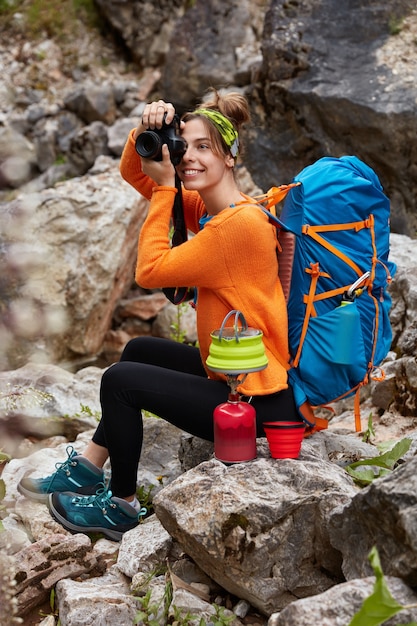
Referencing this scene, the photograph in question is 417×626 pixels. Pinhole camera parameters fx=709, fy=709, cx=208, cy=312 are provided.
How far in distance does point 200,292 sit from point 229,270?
0.21 metres

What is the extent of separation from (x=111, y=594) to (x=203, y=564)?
1.09 ft

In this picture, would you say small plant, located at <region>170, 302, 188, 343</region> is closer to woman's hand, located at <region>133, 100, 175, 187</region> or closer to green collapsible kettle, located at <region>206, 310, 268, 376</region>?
woman's hand, located at <region>133, 100, 175, 187</region>

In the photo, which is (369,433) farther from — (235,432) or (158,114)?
(158,114)

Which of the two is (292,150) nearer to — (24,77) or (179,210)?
(179,210)

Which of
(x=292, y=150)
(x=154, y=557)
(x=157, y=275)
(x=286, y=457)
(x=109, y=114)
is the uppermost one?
(x=157, y=275)

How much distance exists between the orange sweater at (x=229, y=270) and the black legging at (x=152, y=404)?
0.09 m

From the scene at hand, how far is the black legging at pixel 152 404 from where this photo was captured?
9.00 ft

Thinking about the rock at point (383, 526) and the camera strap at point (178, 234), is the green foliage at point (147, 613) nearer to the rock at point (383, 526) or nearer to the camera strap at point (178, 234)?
the rock at point (383, 526)

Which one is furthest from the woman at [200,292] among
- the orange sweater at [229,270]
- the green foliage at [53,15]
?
the green foliage at [53,15]

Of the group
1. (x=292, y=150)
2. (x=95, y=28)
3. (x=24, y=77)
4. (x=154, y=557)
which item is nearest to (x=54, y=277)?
(x=292, y=150)

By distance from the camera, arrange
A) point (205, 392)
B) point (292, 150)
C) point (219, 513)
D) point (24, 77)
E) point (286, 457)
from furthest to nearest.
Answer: point (24, 77), point (292, 150), point (205, 392), point (286, 457), point (219, 513)

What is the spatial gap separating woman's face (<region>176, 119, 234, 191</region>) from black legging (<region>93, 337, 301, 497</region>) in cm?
76

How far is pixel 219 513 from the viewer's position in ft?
7.64

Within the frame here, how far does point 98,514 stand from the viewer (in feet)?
9.61
